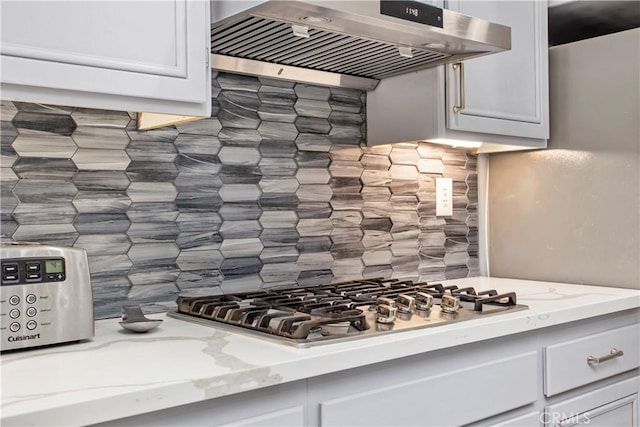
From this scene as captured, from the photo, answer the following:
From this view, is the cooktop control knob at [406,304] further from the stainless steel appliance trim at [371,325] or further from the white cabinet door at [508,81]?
the white cabinet door at [508,81]

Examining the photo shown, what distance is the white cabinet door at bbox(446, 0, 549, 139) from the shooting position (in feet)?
6.35

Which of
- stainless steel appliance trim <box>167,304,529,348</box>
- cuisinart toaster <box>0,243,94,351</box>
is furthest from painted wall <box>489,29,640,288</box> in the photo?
cuisinart toaster <box>0,243,94,351</box>

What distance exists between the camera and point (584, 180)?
2.18 meters

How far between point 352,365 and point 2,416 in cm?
60

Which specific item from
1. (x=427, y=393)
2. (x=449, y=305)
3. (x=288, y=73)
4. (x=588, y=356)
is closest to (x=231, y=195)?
(x=288, y=73)

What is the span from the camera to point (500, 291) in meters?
2.06

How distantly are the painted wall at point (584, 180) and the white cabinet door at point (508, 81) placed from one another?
0.10m

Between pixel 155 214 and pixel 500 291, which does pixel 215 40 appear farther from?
pixel 500 291

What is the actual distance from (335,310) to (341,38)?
0.68 m

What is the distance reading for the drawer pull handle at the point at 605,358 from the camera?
175cm

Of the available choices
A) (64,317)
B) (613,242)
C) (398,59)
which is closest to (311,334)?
(64,317)

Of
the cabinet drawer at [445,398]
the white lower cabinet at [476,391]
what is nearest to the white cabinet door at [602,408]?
the white lower cabinet at [476,391]

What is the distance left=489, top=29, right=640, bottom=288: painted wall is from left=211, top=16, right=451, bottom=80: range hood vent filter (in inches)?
26.2

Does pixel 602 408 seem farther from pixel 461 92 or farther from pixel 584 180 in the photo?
pixel 461 92
